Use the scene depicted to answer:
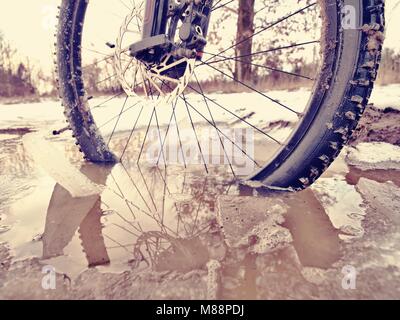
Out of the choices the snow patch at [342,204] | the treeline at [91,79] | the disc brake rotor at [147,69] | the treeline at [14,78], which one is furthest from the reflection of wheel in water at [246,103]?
the treeline at [14,78]

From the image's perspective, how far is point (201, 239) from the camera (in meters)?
1.19

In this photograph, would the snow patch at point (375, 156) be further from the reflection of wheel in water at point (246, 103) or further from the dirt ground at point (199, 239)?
the reflection of wheel in water at point (246, 103)

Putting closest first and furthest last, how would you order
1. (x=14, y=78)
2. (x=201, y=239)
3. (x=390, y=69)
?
(x=201, y=239), (x=390, y=69), (x=14, y=78)

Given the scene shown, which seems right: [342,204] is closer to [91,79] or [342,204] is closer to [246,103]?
[246,103]

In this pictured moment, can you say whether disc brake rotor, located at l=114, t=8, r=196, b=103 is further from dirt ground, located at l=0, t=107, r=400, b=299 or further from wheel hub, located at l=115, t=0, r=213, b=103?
dirt ground, located at l=0, t=107, r=400, b=299

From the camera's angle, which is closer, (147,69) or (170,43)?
(170,43)

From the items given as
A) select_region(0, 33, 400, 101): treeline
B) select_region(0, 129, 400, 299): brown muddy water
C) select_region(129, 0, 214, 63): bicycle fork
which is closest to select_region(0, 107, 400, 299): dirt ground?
select_region(0, 129, 400, 299): brown muddy water

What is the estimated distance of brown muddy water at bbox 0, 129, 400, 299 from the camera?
920 mm

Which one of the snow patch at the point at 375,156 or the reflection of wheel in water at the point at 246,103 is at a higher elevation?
the reflection of wheel in water at the point at 246,103

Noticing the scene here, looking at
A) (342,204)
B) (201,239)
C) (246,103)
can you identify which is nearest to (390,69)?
(246,103)

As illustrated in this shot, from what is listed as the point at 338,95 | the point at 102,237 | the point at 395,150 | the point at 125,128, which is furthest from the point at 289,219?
the point at 125,128

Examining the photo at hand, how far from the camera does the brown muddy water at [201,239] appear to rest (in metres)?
0.92

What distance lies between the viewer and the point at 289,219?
133 centimetres
